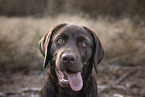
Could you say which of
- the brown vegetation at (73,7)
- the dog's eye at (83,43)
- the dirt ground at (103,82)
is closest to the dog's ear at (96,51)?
the dog's eye at (83,43)

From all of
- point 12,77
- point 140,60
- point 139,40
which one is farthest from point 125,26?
point 12,77

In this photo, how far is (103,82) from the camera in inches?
207

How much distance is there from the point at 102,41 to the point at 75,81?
5.34m

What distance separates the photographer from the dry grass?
21.9 feet

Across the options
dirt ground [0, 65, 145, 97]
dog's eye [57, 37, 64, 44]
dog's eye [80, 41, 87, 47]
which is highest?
dog's eye [57, 37, 64, 44]

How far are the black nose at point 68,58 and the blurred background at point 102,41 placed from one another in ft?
7.09

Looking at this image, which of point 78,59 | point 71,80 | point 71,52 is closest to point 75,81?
point 71,80

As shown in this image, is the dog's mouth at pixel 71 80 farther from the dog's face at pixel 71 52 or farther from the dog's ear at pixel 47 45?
the dog's ear at pixel 47 45

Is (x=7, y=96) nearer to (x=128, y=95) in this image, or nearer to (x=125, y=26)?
(x=128, y=95)

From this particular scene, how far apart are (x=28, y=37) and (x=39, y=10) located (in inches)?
192

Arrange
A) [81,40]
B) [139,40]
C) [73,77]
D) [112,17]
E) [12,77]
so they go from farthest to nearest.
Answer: [112,17]
[139,40]
[12,77]
[81,40]
[73,77]

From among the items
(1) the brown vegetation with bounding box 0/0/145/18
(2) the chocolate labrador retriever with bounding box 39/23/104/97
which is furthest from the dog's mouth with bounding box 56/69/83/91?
(1) the brown vegetation with bounding box 0/0/145/18

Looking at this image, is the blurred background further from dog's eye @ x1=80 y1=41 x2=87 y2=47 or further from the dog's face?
dog's eye @ x1=80 y1=41 x2=87 y2=47

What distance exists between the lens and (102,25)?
29.2 feet
